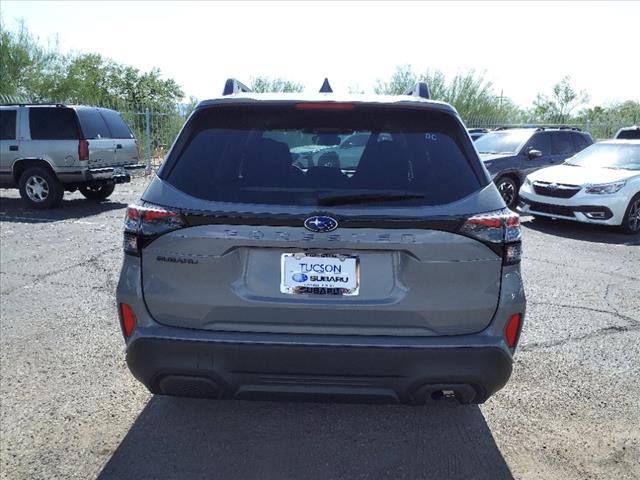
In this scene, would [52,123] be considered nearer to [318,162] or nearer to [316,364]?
[318,162]

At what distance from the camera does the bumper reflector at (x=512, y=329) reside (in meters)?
2.72

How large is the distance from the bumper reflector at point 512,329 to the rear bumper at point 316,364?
0.07 metres

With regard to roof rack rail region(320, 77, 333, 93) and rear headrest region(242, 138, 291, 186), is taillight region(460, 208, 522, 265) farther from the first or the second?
roof rack rail region(320, 77, 333, 93)

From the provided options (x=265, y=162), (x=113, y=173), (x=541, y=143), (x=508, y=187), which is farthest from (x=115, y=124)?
(x=265, y=162)

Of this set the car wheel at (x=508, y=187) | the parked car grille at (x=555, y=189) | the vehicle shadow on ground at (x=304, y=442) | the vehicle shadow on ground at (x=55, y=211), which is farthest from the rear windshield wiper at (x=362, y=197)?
the car wheel at (x=508, y=187)

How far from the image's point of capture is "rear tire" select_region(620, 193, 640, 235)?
981 centimetres

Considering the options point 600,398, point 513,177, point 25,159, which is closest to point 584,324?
point 600,398

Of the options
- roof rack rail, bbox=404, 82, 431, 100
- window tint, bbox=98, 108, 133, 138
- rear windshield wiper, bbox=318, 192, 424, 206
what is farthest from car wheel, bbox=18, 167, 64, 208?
rear windshield wiper, bbox=318, 192, 424, 206

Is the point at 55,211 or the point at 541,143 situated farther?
the point at 541,143

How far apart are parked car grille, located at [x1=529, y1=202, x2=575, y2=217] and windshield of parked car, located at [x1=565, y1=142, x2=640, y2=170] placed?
4.66ft

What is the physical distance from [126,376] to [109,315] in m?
1.41

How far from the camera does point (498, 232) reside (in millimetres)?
2648

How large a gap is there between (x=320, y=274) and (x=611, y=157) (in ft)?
33.0

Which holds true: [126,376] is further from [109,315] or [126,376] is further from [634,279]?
[634,279]
